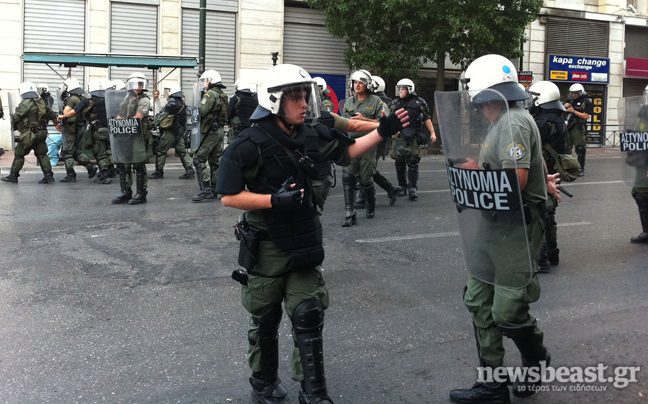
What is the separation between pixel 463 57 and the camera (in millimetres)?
20812

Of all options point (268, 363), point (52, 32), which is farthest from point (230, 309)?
point (52, 32)

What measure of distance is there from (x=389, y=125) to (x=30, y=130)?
34.0 ft

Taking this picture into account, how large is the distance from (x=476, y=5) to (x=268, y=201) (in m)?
17.4

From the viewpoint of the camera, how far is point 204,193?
10906 millimetres

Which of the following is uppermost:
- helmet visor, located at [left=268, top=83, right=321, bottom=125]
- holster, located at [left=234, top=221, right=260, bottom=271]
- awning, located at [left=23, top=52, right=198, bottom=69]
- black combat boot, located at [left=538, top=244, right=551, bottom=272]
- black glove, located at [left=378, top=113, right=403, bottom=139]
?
awning, located at [left=23, top=52, right=198, bottom=69]

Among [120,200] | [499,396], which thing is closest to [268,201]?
[499,396]

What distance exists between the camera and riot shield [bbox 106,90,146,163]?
34.0 feet

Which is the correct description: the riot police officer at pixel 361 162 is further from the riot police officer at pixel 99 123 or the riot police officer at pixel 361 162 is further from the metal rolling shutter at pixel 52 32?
the metal rolling shutter at pixel 52 32

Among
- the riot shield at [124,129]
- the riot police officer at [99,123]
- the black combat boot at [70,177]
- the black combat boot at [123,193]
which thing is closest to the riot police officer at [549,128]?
the riot shield at [124,129]

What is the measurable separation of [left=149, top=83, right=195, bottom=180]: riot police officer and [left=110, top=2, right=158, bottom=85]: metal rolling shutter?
26.0 ft

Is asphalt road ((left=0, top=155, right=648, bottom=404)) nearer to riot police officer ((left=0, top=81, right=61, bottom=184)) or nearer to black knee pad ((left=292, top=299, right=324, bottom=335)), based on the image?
black knee pad ((left=292, top=299, right=324, bottom=335))

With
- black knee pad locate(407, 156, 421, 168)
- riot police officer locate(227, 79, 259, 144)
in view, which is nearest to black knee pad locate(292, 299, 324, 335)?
riot police officer locate(227, 79, 259, 144)

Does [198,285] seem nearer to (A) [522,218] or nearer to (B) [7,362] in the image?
(B) [7,362]

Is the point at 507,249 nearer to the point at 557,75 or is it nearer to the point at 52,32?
the point at 52,32
